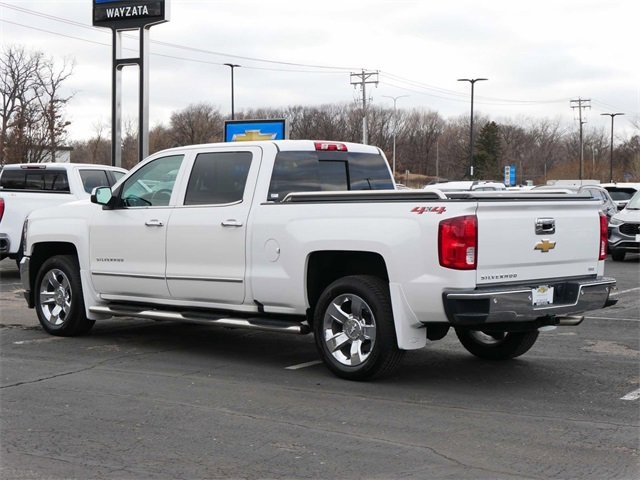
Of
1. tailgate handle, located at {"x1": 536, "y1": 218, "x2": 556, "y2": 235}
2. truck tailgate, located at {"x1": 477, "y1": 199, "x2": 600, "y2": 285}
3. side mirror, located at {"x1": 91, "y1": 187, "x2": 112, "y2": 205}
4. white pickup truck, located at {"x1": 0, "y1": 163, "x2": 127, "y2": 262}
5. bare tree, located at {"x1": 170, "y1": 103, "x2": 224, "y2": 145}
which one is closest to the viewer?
truck tailgate, located at {"x1": 477, "y1": 199, "x2": 600, "y2": 285}

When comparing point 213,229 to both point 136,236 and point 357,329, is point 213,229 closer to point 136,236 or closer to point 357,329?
point 136,236

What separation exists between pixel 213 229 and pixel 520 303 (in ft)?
9.51

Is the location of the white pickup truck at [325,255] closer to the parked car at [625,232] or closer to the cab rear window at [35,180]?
the cab rear window at [35,180]

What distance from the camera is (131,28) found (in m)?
21.1

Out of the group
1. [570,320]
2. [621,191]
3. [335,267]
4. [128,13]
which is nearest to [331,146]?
[335,267]

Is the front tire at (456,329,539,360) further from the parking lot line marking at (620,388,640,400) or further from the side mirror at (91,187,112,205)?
the side mirror at (91,187,112,205)

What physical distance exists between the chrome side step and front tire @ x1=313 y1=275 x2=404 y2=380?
0.25m

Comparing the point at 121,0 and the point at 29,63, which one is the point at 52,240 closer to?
the point at 121,0

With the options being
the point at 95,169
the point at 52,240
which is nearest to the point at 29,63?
the point at 95,169

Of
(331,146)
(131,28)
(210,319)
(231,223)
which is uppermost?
(131,28)

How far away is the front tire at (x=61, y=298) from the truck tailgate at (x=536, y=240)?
4.74 metres

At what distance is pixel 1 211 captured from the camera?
14.8 m

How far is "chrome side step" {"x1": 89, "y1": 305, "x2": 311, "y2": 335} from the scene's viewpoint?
751 centimetres

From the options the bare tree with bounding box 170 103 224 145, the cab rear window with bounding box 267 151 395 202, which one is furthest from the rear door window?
the bare tree with bounding box 170 103 224 145
